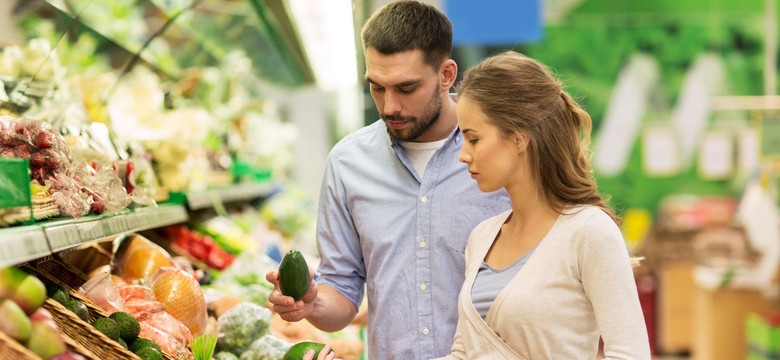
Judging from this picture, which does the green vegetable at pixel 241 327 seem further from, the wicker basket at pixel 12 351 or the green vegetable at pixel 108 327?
the wicker basket at pixel 12 351

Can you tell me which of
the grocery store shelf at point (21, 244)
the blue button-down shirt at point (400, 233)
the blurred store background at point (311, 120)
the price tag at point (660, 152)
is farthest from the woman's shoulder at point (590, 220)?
the price tag at point (660, 152)

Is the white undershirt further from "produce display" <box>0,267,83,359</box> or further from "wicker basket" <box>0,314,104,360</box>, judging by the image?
"wicker basket" <box>0,314,104,360</box>

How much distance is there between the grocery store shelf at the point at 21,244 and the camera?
59.6 inches

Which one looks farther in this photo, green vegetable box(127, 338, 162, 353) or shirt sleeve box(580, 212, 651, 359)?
green vegetable box(127, 338, 162, 353)

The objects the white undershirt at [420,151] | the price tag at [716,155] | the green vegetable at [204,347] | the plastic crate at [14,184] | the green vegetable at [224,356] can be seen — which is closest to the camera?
the plastic crate at [14,184]

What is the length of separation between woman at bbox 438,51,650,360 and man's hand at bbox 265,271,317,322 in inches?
15.1

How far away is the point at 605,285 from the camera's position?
6.19ft

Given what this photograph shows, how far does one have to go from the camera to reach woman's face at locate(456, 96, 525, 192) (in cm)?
203

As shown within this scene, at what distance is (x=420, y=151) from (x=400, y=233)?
240mm

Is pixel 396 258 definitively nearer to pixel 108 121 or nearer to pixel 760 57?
pixel 108 121

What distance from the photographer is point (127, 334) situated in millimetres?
2127

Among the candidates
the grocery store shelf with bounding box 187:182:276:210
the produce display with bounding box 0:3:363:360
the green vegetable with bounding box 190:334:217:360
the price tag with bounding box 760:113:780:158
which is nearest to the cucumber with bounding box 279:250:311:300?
the produce display with bounding box 0:3:363:360

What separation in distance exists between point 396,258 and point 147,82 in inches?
94.0

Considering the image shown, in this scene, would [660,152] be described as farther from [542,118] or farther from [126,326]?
[126,326]
